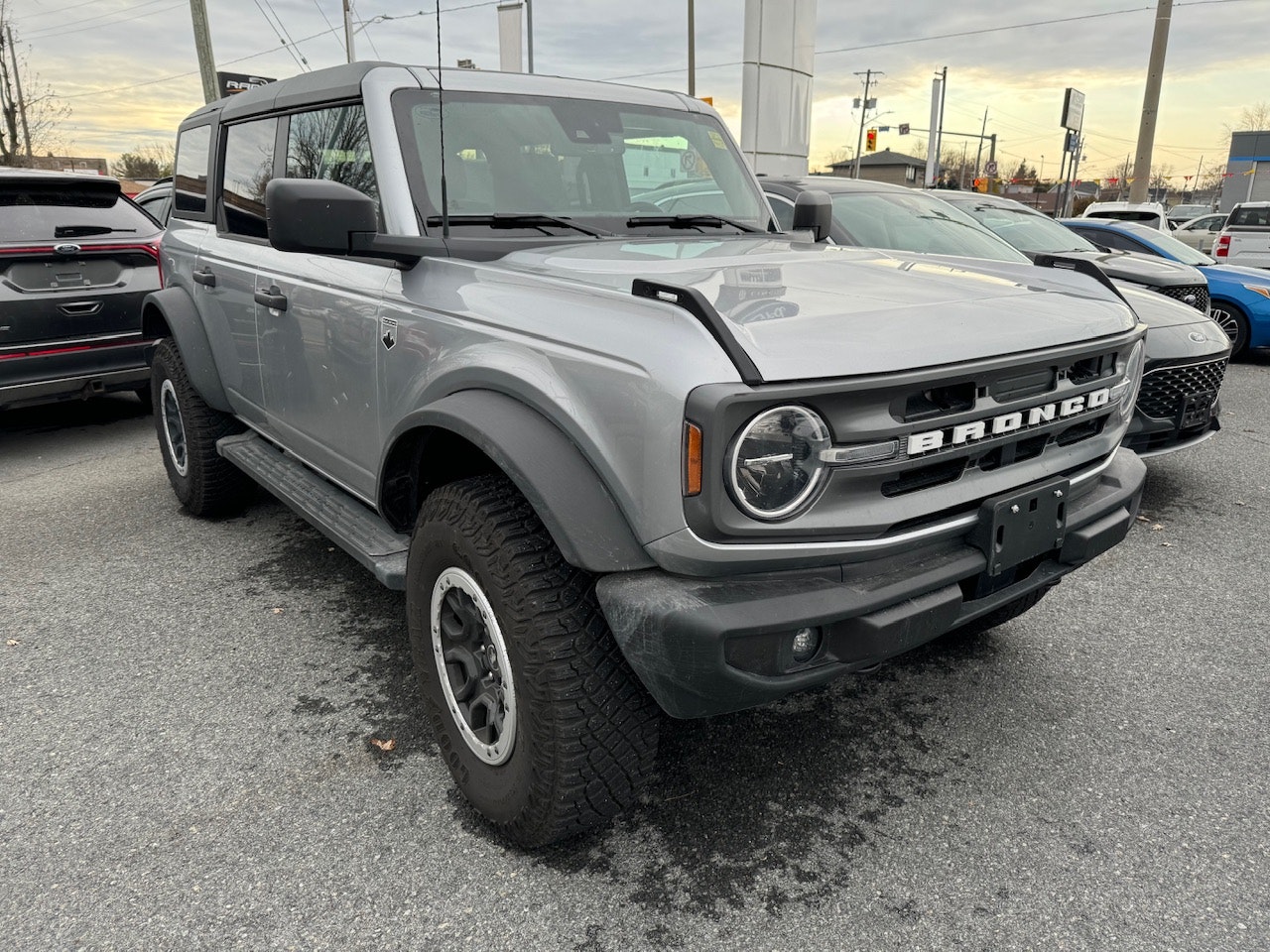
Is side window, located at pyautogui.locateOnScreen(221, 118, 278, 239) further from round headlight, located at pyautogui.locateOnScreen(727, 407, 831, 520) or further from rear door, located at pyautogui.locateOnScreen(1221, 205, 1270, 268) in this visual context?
rear door, located at pyautogui.locateOnScreen(1221, 205, 1270, 268)

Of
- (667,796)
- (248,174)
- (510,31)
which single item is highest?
(510,31)

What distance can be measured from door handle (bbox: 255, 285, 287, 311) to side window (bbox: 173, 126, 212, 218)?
3.86 ft

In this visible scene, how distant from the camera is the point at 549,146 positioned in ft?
9.77

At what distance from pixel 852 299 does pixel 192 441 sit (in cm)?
353

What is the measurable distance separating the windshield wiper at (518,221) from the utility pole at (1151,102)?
870 inches

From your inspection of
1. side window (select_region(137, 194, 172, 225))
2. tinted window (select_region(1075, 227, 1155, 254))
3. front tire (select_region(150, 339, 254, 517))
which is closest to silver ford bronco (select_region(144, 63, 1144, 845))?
front tire (select_region(150, 339, 254, 517))

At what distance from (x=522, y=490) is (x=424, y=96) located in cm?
160

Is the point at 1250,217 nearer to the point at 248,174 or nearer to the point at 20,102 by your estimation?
the point at 248,174

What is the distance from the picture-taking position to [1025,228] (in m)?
7.43

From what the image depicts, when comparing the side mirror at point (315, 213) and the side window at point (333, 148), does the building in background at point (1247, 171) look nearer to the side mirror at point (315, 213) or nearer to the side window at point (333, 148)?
the side window at point (333, 148)

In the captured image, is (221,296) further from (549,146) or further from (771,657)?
(771,657)

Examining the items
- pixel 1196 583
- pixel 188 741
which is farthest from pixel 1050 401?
pixel 188 741

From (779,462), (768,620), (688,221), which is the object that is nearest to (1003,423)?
(779,462)

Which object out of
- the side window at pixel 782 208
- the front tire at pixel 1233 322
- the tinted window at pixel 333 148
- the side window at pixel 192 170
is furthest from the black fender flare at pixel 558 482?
the front tire at pixel 1233 322
